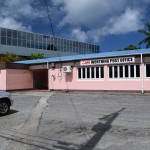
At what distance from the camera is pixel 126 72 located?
2225 cm

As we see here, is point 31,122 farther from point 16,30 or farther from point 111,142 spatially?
point 16,30

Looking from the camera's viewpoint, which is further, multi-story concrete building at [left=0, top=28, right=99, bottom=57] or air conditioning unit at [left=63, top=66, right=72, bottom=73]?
multi-story concrete building at [left=0, top=28, right=99, bottom=57]

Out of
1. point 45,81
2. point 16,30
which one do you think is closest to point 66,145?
point 45,81

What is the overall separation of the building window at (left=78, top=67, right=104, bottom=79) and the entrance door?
8124 mm

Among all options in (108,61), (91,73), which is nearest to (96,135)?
(108,61)

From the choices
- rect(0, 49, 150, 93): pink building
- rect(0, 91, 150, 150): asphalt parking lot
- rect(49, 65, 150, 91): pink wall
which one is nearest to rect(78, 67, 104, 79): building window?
rect(0, 49, 150, 93): pink building

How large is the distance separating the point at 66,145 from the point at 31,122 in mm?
3638

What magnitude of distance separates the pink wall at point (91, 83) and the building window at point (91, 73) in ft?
1.21

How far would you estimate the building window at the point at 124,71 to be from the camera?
21.7 meters

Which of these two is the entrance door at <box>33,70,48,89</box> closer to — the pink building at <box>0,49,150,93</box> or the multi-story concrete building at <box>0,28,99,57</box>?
the pink building at <box>0,49,150,93</box>

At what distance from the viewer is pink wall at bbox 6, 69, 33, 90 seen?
27.8m

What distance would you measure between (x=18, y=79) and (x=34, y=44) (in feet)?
94.0

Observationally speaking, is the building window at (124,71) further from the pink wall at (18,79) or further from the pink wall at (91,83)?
the pink wall at (18,79)

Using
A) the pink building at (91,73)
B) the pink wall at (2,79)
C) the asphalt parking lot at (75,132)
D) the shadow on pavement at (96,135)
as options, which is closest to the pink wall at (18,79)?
the pink building at (91,73)
